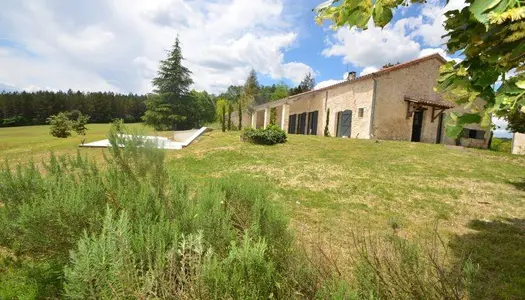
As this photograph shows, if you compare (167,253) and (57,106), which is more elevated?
(57,106)

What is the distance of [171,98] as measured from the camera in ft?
121

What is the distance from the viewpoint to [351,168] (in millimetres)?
11766

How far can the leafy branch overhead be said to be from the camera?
1279 millimetres

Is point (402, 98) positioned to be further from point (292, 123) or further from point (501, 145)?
point (292, 123)

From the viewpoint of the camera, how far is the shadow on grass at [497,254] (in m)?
3.95

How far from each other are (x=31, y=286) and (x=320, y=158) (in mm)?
11741

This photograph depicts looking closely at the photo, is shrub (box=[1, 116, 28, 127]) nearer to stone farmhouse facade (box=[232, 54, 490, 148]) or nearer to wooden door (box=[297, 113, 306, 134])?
wooden door (box=[297, 113, 306, 134])

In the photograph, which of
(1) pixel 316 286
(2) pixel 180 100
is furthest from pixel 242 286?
(2) pixel 180 100

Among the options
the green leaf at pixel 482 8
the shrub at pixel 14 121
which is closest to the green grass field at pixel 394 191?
the green leaf at pixel 482 8

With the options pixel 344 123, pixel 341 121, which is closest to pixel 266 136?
pixel 344 123

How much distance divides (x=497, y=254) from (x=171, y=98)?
36.3 m

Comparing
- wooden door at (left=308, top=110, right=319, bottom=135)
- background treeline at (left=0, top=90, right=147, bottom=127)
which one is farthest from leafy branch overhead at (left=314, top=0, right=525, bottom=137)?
background treeline at (left=0, top=90, right=147, bottom=127)

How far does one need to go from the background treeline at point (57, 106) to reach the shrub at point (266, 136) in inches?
1889

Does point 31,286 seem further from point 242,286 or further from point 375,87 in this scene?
point 375,87
